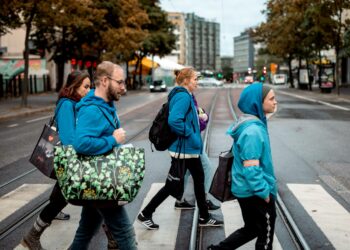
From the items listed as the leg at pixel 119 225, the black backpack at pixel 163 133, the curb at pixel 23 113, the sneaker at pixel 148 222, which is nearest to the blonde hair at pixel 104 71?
the leg at pixel 119 225

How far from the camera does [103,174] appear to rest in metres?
3.44

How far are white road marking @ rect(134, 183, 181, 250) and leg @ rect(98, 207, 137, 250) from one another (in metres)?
1.38

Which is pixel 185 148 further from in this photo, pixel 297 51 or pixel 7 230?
pixel 297 51

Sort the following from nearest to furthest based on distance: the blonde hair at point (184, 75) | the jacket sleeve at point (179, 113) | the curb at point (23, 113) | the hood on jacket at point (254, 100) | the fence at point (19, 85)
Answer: the hood on jacket at point (254, 100) < the jacket sleeve at point (179, 113) < the blonde hair at point (184, 75) < the curb at point (23, 113) < the fence at point (19, 85)

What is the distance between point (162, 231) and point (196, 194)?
0.52 meters

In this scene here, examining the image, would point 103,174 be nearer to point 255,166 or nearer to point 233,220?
point 255,166

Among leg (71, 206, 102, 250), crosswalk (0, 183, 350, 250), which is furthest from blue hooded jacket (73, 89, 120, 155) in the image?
crosswalk (0, 183, 350, 250)

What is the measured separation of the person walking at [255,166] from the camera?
3.82 m

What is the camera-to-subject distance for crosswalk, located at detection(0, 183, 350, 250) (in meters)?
5.29

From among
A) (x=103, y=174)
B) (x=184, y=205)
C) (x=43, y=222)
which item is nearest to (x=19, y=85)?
(x=184, y=205)

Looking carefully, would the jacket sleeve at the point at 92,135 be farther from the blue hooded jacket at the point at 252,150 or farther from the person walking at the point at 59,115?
the person walking at the point at 59,115

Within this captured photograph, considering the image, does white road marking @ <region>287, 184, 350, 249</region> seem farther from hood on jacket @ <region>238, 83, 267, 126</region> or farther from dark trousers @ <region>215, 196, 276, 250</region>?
hood on jacket @ <region>238, 83, 267, 126</region>

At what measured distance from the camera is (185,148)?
5535 mm

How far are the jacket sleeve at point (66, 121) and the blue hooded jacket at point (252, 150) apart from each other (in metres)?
1.31
